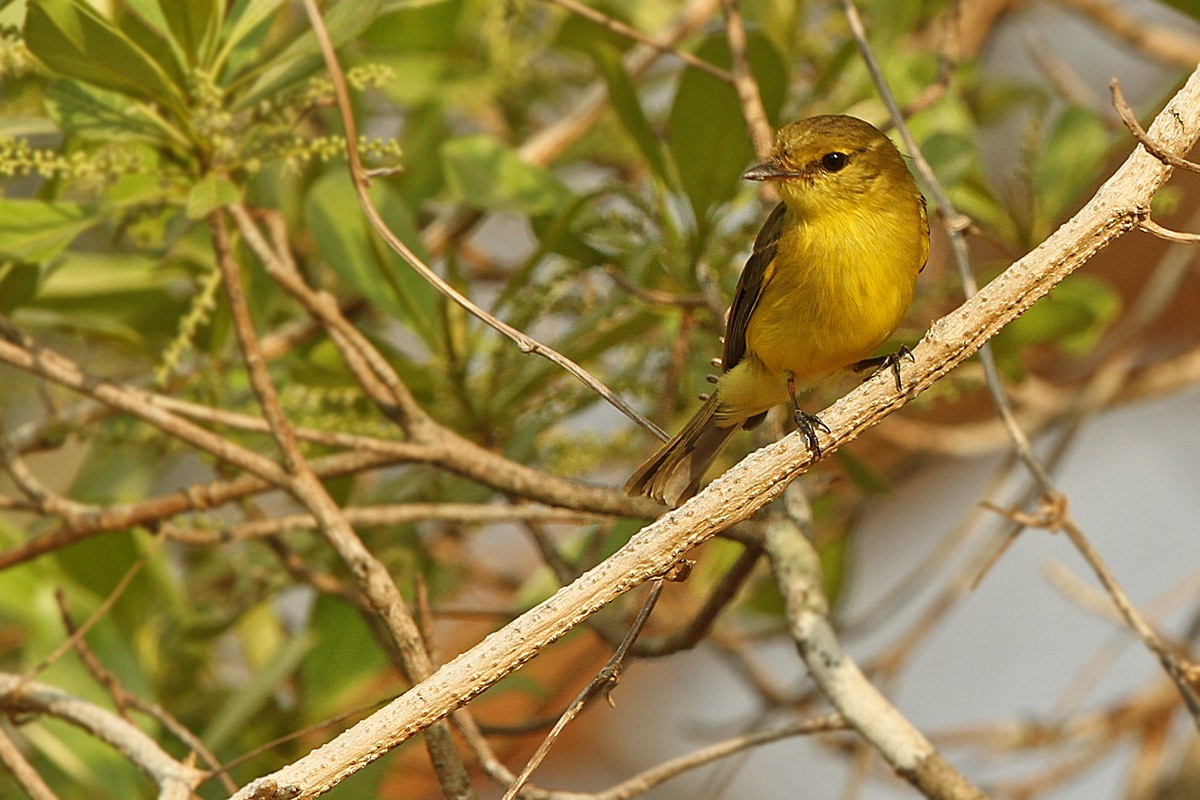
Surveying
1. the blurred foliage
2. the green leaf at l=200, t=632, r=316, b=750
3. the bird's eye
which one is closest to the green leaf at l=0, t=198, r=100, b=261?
the blurred foliage

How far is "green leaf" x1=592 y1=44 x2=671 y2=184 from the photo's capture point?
2537 mm

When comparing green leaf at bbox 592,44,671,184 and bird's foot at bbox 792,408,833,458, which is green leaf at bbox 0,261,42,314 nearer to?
green leaf at bbox 592,44,671,184

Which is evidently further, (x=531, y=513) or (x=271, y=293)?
(x=271, y=293)

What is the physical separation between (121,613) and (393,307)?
87 centimetres

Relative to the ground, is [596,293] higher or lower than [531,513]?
higher

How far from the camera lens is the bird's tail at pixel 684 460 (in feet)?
7.77

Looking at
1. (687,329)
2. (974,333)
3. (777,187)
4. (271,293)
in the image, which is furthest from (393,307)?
(974,333)

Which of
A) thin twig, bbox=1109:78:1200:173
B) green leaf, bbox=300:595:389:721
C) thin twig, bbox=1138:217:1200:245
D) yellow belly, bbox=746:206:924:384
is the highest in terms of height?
yellow belly, bbox=746:206:924:384

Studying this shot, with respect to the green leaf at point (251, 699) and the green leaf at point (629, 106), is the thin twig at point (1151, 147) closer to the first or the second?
the green leaf at point (629, 106)

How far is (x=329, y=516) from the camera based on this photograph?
2.11 m

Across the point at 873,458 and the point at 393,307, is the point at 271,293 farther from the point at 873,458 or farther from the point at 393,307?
the point at 873,458

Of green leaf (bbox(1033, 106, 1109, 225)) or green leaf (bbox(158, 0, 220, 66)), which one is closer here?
green leaf (bbox(158, 0, 220, 66))

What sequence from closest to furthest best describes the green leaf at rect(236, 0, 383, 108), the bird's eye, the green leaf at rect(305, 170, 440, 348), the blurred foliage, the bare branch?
the bare branch
the green leaf at rect(236, 0, 383, 108)
the blurred foliage
the bird's eye
the green leaf at rect(305, 170, 440, 348)

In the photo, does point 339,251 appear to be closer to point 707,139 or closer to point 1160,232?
point 707,139
